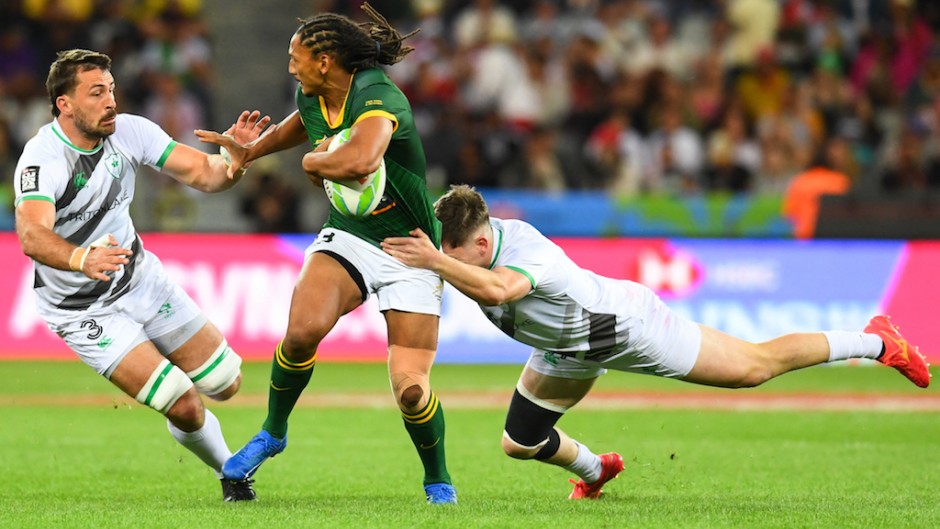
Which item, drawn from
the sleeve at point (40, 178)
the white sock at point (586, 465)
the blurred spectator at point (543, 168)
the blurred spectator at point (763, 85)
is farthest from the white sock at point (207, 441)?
the blurred spectator at point (763, 85)

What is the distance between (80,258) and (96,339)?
2.10 feet

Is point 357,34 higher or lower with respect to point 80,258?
higher

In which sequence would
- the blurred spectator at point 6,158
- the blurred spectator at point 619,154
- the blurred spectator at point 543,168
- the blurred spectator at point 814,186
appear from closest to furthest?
1. the blurred spectator at point 814,186
2. the blurred spectator at point 6,158
3. the blurred spectator at point 543,168
4. the blurred spectator at point 619,154

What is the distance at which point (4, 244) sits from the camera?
14602 mm

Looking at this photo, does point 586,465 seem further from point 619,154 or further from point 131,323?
point 619,154

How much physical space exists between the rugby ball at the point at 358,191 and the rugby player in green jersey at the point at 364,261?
0.12 metres

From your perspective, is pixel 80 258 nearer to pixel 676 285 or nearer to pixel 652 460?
pixel 652 460

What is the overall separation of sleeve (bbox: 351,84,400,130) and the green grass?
2008 mm

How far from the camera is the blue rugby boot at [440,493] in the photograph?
7.38 metres

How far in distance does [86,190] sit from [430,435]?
225 centimetres

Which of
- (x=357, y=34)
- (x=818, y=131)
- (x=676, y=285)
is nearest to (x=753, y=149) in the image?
(x=818, y=131)

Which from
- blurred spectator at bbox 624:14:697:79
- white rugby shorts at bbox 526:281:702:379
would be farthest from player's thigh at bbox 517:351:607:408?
blurred spectator at bbox 624:14:697:79

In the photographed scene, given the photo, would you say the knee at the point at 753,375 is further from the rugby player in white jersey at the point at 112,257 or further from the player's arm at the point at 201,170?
the player's arm at the point at 201,170

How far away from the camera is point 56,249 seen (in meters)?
6.88
